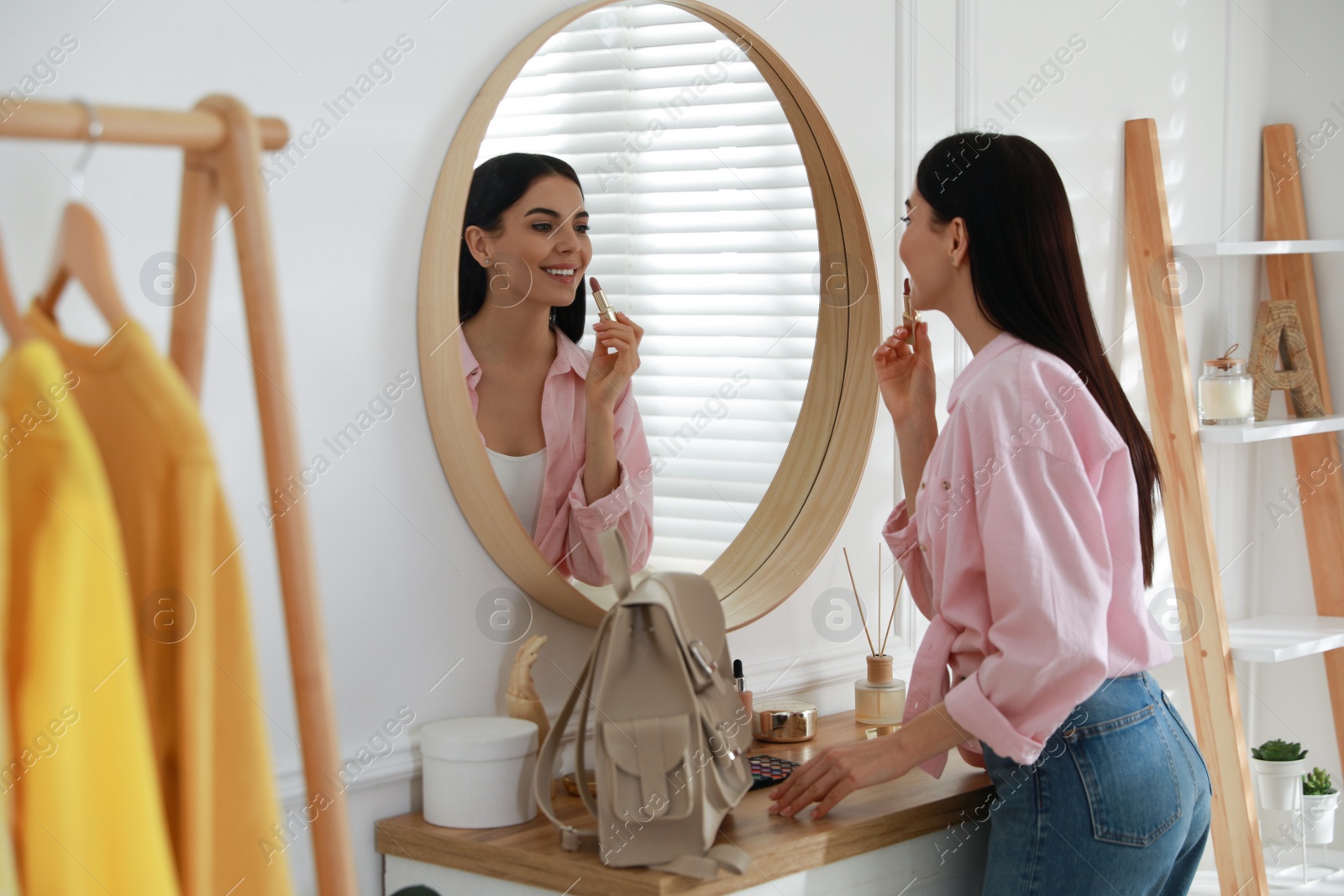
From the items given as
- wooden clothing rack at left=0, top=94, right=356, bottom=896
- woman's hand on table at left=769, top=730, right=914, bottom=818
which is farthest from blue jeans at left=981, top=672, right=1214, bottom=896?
wooden clothing rack at left=0, top=94, right=356, bottom=896

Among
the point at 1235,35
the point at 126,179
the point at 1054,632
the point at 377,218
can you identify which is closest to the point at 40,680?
the point at 126,179

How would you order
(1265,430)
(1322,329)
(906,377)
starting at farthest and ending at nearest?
1. (1322,329)
2. (1265,430)
3. (906,377)

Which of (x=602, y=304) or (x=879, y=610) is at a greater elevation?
(x=602, y=304)

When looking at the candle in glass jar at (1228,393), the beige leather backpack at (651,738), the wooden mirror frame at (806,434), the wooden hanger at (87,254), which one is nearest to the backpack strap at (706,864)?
the beige leather backpack at (651,738)

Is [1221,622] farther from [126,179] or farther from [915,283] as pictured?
[126,179]

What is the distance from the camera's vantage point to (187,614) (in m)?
0.71

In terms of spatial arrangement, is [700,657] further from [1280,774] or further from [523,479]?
[1280,774]

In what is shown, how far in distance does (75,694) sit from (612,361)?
98 centimetres

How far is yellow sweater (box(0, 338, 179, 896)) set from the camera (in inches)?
26.0

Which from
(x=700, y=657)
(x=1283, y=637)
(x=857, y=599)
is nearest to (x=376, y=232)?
(x=700, y=657)

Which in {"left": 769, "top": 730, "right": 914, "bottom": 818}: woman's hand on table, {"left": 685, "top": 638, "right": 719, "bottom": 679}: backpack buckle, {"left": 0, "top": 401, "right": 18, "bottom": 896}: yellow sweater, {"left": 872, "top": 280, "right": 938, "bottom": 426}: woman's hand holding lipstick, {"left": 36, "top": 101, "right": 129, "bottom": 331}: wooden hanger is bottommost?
{"left": 769, "top": 730, "right": 914, "bottom": 818}: woman's hand on table

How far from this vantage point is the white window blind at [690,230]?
1526 mm

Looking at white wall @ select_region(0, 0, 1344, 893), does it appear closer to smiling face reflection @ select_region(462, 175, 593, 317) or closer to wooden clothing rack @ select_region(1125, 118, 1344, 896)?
smiling face reflection @ select_region(462, 175, 593, 317)

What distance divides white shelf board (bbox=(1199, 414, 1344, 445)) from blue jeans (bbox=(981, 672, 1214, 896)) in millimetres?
1012
